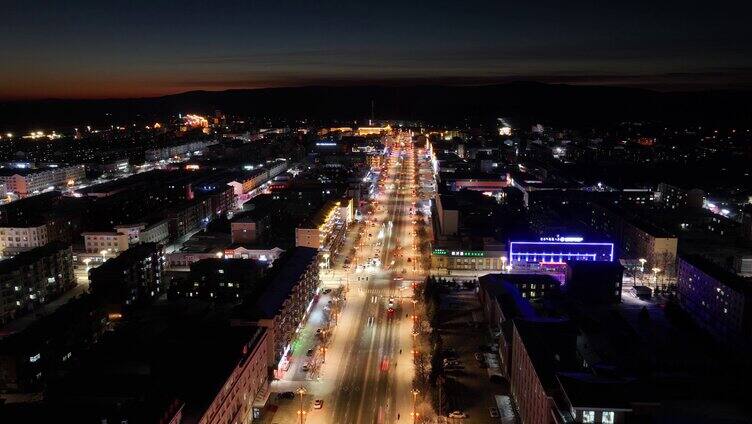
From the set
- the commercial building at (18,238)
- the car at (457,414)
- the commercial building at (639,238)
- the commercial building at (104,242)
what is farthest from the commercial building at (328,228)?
the commercial building at (639,238)

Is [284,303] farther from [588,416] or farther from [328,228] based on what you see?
[328,228]

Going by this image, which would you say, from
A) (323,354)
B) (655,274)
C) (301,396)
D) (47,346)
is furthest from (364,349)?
(655,274)

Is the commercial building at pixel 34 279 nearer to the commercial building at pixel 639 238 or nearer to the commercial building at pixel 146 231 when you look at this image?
the commercial building at pixel 146 231

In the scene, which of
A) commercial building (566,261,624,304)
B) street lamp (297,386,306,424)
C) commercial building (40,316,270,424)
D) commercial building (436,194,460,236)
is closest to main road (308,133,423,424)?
street lamp (297,386,306,424)

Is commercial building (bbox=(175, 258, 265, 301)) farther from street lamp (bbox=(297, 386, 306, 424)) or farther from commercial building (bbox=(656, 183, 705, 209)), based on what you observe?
commercial building (bbox=(656, 183, 705, 209))

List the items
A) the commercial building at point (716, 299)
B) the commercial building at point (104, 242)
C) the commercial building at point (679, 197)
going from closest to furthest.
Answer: the commercial building at point (716, 299), the commercial building at point (104, 242), the commercial building at point (679, 197)

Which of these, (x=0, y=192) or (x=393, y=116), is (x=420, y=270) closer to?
(x=0, y=192)
